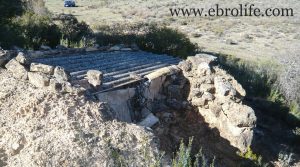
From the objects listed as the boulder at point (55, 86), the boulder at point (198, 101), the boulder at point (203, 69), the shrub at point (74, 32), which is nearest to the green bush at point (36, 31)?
the shrub at point (74, 32)

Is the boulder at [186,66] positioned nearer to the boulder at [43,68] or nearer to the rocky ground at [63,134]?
the boulder at [43,68]

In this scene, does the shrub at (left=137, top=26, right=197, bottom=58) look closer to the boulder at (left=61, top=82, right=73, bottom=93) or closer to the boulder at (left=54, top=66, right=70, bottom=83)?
the boulder at (left=54, top=66, right=70, bottom=83)

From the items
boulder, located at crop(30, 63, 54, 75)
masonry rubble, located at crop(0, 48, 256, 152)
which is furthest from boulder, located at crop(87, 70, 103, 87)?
boulder, located at crop(30, 63, 54, 75)

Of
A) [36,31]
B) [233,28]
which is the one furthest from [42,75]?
[233,28]

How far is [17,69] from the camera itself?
643 centimetres

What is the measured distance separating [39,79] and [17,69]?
724 mm

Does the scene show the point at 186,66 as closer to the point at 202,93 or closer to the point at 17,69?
the point at 202,93

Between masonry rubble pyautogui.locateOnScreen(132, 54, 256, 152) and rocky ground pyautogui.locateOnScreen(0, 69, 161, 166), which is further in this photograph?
masonry rubble pyautogui.locateOnScreen(132, 54, 256, 152)

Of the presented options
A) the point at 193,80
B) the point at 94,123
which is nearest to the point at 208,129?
the point at 193,80

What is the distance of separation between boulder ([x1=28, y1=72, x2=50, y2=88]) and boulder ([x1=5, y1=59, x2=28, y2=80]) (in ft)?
0.51

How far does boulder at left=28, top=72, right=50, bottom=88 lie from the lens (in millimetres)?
5842

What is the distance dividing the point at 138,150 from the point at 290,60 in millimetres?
12182

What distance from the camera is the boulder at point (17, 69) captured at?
6.28 m

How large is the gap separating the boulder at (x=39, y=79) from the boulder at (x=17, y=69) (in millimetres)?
155
